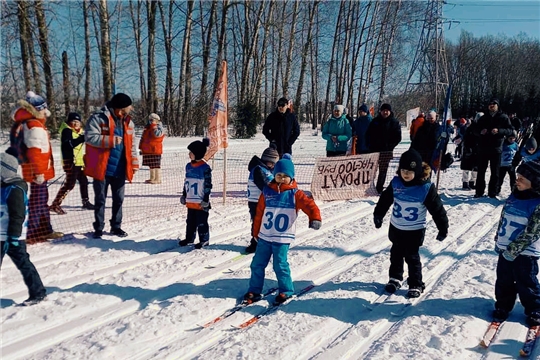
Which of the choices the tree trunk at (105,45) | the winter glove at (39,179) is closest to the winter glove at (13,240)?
the winter glove at (39,179)

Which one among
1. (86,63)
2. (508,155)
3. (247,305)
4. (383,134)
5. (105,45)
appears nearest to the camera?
(247,305)

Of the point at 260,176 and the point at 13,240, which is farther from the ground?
the point at 260,176

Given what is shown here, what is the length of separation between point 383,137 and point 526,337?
A: 6381mm

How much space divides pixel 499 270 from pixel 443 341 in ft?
3.17

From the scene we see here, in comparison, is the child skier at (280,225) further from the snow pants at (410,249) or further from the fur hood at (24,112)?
the fur hood at (24,112)

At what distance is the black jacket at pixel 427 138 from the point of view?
363 inches

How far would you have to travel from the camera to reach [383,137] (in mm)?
9375

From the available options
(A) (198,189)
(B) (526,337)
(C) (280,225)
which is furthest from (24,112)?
(B) (526,337)

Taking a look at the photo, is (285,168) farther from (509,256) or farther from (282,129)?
(282,129)

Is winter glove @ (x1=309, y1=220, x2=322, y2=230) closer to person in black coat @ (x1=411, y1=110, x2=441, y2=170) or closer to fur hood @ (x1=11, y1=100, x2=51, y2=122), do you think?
fur hood @ (x1=11, y1=100, x2=51, y2=122)

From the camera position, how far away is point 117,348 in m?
3.20

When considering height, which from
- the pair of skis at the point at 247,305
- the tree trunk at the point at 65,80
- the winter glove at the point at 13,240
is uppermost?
the tree trunk at the point at 65,80

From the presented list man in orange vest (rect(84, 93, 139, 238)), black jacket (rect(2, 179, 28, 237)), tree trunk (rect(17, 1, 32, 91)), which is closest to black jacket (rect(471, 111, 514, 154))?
man in orange vest (rect(84, 93, 139, 238))

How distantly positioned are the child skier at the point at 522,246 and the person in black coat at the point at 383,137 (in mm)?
5690
